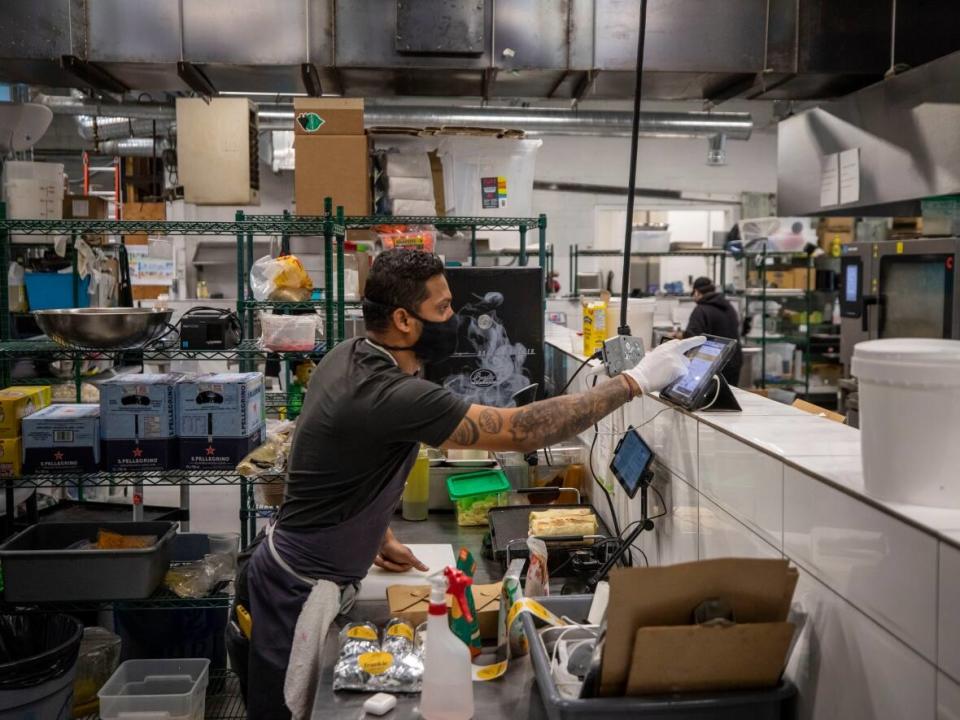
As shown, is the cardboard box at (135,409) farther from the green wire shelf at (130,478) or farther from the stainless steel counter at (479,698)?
the stainless steel counter at (479,698)

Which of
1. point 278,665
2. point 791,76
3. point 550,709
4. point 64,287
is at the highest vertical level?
point 791,76

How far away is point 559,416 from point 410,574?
0.74m

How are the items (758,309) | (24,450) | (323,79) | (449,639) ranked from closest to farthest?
(449,639) < (24,450) < (323,79) < (758,309)

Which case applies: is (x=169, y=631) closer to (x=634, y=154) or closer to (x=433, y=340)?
(x=433, y=340)

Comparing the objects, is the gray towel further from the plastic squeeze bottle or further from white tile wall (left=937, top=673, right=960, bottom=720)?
white tile wall (left=937, top=673, right=960, bottom=720)

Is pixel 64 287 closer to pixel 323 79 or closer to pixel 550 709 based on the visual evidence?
pixel 323 79

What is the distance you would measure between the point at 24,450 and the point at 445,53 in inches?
91.6

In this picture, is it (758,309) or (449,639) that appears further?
(758,309)

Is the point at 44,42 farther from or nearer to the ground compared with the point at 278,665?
farther from the ground

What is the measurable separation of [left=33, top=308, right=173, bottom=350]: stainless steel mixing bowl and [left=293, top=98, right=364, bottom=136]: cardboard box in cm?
107

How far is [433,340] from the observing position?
2.07 meters

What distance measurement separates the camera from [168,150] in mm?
7184

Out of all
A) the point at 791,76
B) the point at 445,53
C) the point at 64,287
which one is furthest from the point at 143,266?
the point at 791,76

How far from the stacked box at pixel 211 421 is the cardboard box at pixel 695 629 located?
83.4 inches
